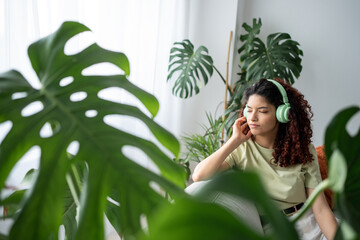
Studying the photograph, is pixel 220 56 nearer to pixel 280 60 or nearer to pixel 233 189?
pixel 280 60

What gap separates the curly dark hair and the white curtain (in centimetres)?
80

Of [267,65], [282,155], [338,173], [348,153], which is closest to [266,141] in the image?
[282,155]

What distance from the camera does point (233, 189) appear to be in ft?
0.85

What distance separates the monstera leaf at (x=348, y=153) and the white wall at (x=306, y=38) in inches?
103

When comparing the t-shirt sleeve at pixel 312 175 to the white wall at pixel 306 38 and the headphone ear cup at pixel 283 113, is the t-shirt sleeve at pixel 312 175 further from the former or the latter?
the white wall at pixel 306 38

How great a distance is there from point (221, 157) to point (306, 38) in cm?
202

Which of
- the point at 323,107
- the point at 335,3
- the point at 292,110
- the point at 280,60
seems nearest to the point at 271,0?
the point at 335,3

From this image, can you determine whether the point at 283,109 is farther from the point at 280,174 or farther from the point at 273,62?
the point at 273,62

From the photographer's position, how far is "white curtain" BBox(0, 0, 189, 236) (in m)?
1.50

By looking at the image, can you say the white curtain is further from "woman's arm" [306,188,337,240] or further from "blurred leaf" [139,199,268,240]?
"woman's arm" [306,188,337,240]

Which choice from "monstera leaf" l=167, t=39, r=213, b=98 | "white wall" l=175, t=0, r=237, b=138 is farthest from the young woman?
"white wall" l=175, t=0, r=237, b=138

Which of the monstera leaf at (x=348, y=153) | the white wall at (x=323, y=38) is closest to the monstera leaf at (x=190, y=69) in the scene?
the white wall at (x=323, y=38)

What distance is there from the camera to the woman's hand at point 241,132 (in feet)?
5.06

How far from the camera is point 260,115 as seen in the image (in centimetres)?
146
